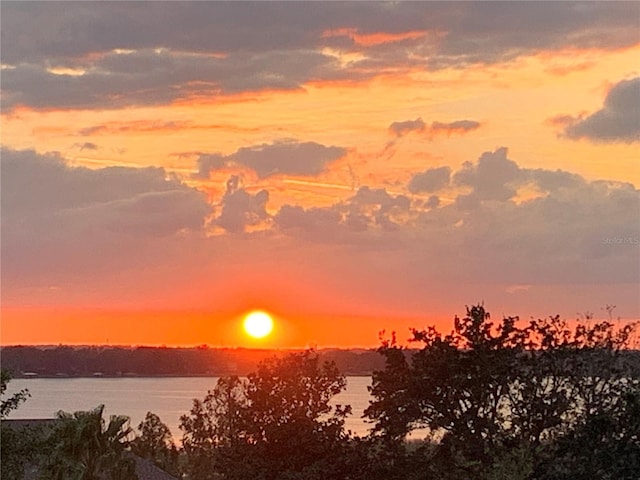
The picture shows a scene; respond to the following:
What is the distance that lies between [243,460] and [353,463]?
3213 millimetres

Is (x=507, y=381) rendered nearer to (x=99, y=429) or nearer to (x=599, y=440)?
(x=599, y=440)

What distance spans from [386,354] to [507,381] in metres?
4.09

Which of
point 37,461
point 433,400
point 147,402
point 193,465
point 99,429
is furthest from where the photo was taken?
point 147,402

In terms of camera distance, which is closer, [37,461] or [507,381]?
[37,461]

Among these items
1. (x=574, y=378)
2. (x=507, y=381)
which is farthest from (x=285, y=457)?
(x=574, y=378)

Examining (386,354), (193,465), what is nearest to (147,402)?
(193,465)

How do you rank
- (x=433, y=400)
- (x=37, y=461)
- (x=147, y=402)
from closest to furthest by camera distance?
1. (x=37, y=461)
2. (x=433, y=400)
3. (x=147, y=402)

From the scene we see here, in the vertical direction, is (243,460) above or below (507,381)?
below

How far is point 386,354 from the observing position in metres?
37.9

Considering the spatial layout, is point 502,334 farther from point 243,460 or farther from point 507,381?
point 243,460

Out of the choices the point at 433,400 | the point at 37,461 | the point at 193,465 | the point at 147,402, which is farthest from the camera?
the point at 147,402

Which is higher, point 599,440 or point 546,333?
point 546,333

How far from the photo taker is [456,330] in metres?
37.5

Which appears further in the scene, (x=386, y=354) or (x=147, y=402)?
(x=147, y=402)
